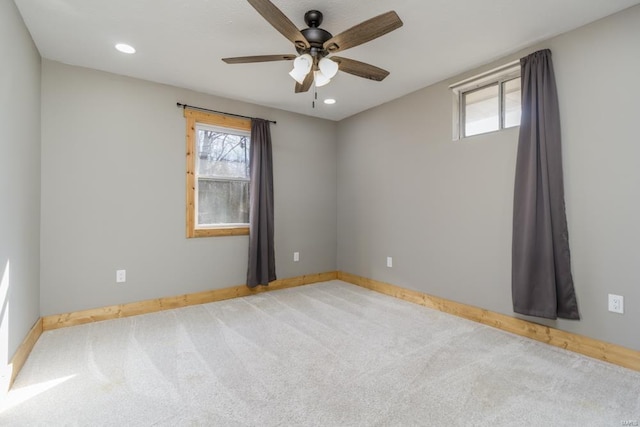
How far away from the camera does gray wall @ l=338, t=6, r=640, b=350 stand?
85.6 inches

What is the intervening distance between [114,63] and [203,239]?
1.96 m

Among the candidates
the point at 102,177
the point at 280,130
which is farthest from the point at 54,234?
the point at 280,130

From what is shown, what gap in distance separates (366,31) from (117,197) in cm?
283

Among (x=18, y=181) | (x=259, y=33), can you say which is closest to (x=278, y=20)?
(x=259, y=33)

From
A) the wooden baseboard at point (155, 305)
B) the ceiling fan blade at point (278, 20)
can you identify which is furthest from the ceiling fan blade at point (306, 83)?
the wooden baseboard at point (155, 305)

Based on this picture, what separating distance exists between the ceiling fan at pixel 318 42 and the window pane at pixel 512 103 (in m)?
1.36

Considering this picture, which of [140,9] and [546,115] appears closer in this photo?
[140,9]

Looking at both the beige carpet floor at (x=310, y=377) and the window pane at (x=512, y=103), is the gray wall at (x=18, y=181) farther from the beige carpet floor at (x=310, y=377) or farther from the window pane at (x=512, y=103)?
the window pane at (x=512, y=103)

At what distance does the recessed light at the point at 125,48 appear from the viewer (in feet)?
8.50

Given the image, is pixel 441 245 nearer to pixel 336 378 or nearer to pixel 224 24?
pixel 336 378

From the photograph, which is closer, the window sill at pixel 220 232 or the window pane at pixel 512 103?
the window pane at pixel 512 103

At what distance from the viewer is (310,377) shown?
2.02 meters

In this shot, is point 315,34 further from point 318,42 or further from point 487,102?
point 487,102

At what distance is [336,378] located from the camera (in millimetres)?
2008
